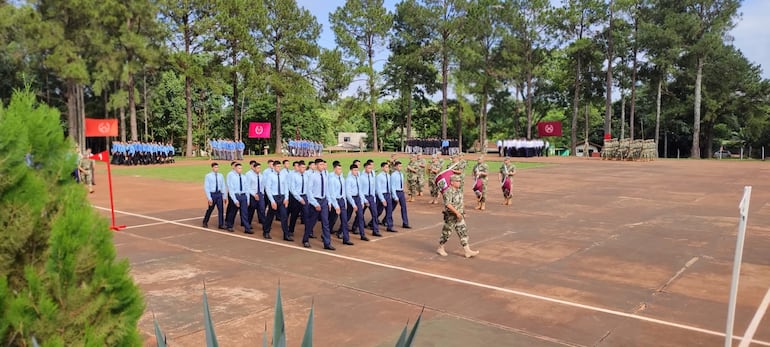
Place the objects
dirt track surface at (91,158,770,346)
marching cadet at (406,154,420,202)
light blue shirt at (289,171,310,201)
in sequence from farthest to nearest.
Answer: marching cadet at (406,154,420,202) → light blue shirt at (289,171,310,201) → dirt track surface at (91,158,770,346)

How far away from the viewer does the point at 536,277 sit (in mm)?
7996

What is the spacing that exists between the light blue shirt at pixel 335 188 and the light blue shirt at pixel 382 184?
1.39 metres

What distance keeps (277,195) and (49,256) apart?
8.46 metres

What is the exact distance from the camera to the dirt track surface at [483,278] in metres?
5.88

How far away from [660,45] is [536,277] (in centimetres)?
4231

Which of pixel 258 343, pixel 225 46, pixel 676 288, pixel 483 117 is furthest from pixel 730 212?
pixel 483 117

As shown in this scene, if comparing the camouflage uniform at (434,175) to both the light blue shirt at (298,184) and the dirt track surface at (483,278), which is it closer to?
the dirt track surface at (483,278)

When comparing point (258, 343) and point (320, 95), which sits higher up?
point (320, 95)

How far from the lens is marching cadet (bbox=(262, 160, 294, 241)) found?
10.8 m

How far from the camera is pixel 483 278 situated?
26.0 feet

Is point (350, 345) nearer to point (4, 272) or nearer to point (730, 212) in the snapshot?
point (4, 272)

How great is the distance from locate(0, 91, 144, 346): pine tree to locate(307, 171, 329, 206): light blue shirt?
7.04 m

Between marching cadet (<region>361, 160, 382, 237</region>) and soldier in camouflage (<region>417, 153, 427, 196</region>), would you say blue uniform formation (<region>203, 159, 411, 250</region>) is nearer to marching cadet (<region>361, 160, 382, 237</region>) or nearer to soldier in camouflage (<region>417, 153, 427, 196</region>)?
marching cadet (<region>361, 160, 382, 237</region>)

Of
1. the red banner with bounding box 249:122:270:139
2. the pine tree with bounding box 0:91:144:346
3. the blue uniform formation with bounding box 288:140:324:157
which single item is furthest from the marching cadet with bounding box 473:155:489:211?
the red banner with bounding box 249:122:270:139
